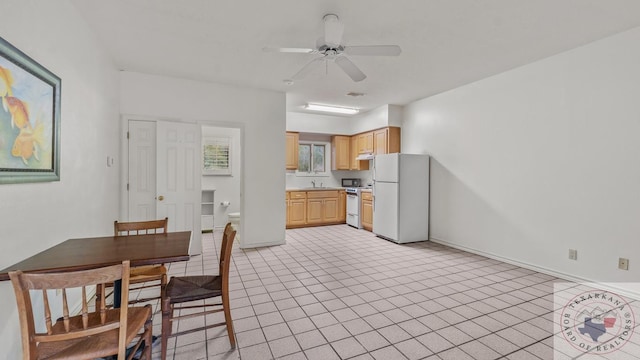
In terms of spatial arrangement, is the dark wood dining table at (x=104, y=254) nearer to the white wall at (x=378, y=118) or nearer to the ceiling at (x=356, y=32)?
the ceiling at (x=356, y=32)

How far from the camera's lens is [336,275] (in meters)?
3.51

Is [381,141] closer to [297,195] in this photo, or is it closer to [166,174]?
[297,195]

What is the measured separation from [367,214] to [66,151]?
5080mm

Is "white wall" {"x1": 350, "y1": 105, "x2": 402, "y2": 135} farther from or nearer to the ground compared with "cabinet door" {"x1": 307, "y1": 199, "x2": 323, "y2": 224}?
farther from the ground

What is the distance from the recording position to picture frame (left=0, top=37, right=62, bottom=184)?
1547 mm

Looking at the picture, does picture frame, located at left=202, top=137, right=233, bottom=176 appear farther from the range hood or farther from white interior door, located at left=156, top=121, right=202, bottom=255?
the range hood

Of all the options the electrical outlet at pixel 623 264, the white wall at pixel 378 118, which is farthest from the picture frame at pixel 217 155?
the electrical outlet at pixel 623 264

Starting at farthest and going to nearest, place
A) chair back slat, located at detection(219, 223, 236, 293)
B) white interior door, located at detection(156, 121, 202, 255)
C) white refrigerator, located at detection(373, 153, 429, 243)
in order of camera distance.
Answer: white refrigerator, located at detection(373, 153, 429, 243) < white interior door, located at detection(156, 121, 202, 255) < chair back slat, located at detection(219, 223, 236, 293)

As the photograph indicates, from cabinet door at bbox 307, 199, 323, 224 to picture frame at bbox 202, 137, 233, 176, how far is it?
75.6 inches

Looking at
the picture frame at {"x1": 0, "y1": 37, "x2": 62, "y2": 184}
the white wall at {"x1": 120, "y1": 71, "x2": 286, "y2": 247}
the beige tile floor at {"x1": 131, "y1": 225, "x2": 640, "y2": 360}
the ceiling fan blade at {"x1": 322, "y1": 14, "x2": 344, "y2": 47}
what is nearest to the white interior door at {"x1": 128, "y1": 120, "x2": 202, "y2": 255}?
the white wall at {"x1": 120, "y1": 71, "x2": 286, "y2": 247}

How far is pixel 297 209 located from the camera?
634cm

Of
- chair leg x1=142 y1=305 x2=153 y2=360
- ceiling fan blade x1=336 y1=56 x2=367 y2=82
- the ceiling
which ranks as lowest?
chair leg x1=142 y1=305 x2=153 y2=360

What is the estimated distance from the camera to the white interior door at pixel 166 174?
160 inches

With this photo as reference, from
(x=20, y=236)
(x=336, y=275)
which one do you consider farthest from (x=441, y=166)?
(x=20, y=236)
